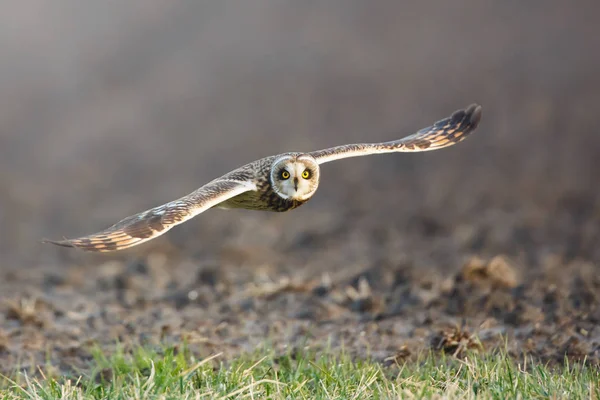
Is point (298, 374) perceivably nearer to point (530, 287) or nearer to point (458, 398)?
point (458, 398)

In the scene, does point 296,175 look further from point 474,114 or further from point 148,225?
point 474,114

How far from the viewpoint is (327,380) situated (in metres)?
4.99

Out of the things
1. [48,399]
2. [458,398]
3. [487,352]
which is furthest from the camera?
[487,352]

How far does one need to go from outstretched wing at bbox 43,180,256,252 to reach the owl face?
37cm

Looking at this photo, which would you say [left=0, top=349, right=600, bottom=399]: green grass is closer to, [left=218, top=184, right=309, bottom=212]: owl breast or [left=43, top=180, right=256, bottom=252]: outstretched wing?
[left=218, top=184, right=309, bottom=212]: owl breast

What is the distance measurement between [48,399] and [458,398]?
80.8 inches

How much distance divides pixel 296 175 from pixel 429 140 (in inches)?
41.5

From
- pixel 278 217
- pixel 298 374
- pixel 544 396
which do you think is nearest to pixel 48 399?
pixel 298 374

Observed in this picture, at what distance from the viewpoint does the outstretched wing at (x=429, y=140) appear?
4574 mm

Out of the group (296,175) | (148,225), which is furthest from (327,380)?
(148,225)

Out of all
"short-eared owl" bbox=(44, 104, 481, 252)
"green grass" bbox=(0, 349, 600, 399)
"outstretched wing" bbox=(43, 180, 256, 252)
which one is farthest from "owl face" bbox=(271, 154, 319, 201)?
"green grass" bbox=(0, 349, 600, 399)

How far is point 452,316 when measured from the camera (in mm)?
6570

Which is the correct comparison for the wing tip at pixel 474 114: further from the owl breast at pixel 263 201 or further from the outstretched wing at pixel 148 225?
the outstretched wing at pixel 148 225

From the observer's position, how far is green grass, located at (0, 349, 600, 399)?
4453 mm
